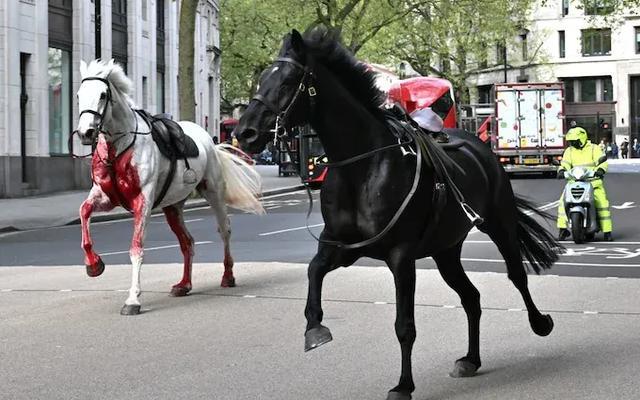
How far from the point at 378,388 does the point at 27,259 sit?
391 inches

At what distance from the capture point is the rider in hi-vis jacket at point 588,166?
55.2ft

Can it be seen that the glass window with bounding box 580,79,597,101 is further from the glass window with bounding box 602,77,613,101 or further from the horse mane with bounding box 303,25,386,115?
the horse mane with bounding box 303,25,386,115

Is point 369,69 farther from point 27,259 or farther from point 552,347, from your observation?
point 27,259

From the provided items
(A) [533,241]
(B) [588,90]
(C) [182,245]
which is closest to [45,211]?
(C) [182,245]

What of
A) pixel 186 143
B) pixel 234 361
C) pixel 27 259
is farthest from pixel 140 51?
pixel 234 361

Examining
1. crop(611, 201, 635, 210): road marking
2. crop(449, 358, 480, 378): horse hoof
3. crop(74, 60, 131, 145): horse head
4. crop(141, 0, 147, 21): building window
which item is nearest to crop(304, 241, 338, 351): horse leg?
crop(449, 358, 480, 378): horse hoof

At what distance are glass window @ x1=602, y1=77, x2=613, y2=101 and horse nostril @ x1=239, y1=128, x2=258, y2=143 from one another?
82875 millimetres

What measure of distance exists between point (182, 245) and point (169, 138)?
1.17 meters

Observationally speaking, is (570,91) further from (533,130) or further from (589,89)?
(533,130)

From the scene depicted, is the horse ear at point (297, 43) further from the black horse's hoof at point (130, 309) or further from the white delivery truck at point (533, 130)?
the white delivery truck at point (533, 130)

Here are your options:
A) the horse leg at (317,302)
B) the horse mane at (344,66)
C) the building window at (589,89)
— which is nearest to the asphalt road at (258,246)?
the horse mane at (344,66)

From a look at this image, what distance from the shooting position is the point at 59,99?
114ft

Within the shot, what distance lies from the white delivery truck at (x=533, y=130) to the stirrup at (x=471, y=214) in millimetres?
36103

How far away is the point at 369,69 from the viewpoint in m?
6.29
